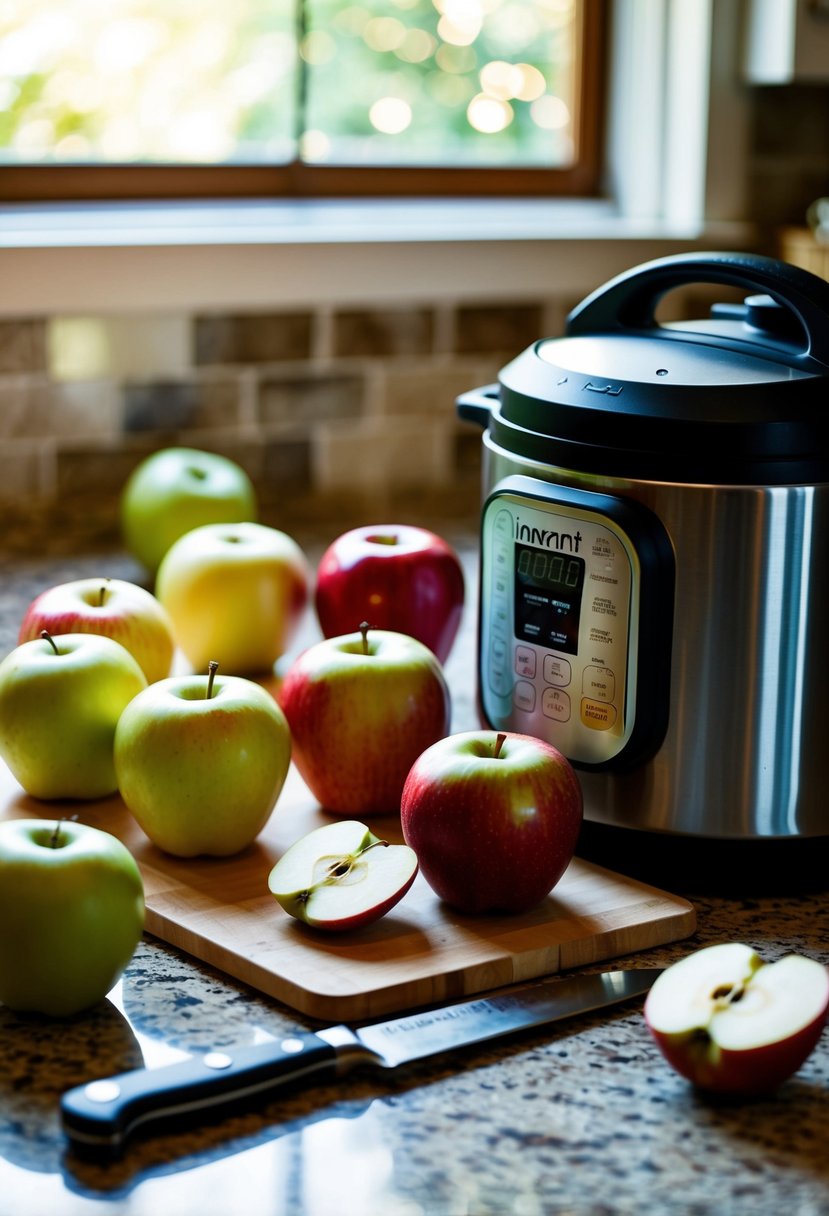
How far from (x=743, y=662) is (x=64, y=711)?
16.8 inches

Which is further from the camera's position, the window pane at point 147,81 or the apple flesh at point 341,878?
the window pane at point 147,81

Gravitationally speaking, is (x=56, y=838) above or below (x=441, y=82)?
below

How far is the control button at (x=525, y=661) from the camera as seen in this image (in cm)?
91

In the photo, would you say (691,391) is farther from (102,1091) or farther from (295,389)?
(295,389)

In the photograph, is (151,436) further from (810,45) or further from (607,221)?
(810,45)

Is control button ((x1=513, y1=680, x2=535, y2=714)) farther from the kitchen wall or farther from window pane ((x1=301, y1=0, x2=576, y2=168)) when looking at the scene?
window pane ((x1=301, y1=0, x2=576, y2=168))

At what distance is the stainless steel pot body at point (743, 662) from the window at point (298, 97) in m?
1.10

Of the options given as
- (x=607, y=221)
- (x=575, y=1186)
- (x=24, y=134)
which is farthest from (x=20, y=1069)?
(x=607, y=221)

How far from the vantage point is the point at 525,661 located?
92 cm

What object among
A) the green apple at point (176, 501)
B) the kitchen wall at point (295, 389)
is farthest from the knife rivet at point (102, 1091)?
the kitchen wall at point (295, 389)

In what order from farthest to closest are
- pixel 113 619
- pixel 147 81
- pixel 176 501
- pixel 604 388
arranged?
pixel 147 81
pixel 176 501
pixel 113 619
pixel 604 388

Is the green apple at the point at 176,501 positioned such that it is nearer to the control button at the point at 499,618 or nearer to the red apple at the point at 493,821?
the control button at the point at 499,618

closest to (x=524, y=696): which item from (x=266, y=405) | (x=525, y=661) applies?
(x=525, y=661)

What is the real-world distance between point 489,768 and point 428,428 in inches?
46.5
